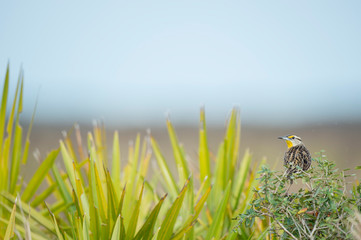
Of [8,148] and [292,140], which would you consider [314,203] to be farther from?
[8,148]

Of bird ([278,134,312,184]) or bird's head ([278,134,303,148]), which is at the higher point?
bird's head ([278,134,303,148])

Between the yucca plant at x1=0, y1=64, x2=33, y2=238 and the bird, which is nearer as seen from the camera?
the bird

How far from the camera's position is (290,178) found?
939 mm

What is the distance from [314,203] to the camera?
3.03ft

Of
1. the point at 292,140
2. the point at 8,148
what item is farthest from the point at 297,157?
the point at 8,148

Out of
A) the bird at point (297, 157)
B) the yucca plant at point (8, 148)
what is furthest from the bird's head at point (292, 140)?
the yucca plant at point (8, 148)

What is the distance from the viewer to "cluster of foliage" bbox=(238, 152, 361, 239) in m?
A: 0.90

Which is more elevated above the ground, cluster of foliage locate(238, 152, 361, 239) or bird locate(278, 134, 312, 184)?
bird locate(278, 134, 312, 184)

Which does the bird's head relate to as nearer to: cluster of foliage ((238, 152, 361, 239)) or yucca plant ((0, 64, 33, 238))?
cluster of foliage ((238, 152, 361, 239))

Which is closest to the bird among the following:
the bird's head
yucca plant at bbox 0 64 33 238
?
the bird's head

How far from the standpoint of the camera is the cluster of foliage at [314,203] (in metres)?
0.90

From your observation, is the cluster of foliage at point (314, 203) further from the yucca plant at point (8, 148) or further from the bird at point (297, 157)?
the yucca plant at point (8, 148)

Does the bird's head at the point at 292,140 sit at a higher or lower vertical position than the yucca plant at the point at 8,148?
higher

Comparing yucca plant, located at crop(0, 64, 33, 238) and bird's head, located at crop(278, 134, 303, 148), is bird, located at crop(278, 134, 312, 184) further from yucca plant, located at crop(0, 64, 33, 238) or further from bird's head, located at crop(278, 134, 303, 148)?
yucca plant, located at crop(0, 64, 33, 238)
